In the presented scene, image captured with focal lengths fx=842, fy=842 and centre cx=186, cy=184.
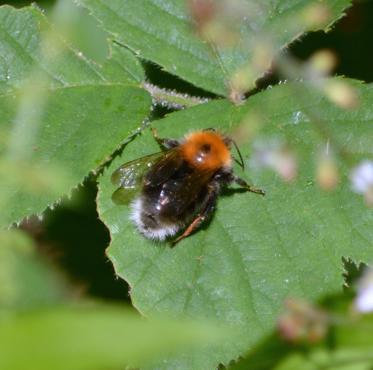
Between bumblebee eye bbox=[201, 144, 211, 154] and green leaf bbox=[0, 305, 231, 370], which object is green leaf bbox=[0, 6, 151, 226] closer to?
bumblebee eye bbox=[201, 144, 211, 154]

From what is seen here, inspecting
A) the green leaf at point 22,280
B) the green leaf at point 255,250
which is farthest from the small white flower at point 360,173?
the green leaf at point 22,280

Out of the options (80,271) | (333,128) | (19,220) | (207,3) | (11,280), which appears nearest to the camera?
(11,280)

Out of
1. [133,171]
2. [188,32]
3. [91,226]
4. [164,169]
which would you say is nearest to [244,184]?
[164,169]

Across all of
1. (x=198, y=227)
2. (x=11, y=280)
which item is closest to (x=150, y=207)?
(x=198, y=227)

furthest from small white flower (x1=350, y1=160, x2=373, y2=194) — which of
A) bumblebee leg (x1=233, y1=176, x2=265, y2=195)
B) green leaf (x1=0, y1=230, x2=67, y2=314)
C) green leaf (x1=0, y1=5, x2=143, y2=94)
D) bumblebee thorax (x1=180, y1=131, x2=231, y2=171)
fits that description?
green leaf (x1=0, y1=230, x2=67, y2=314)

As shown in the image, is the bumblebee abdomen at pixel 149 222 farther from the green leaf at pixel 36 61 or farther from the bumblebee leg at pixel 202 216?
the green leaf at pixel 36 61

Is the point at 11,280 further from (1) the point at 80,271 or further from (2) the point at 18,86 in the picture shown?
(1) the point at 80,271

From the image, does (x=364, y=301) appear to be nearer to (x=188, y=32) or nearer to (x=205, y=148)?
(x=205, y=148)
